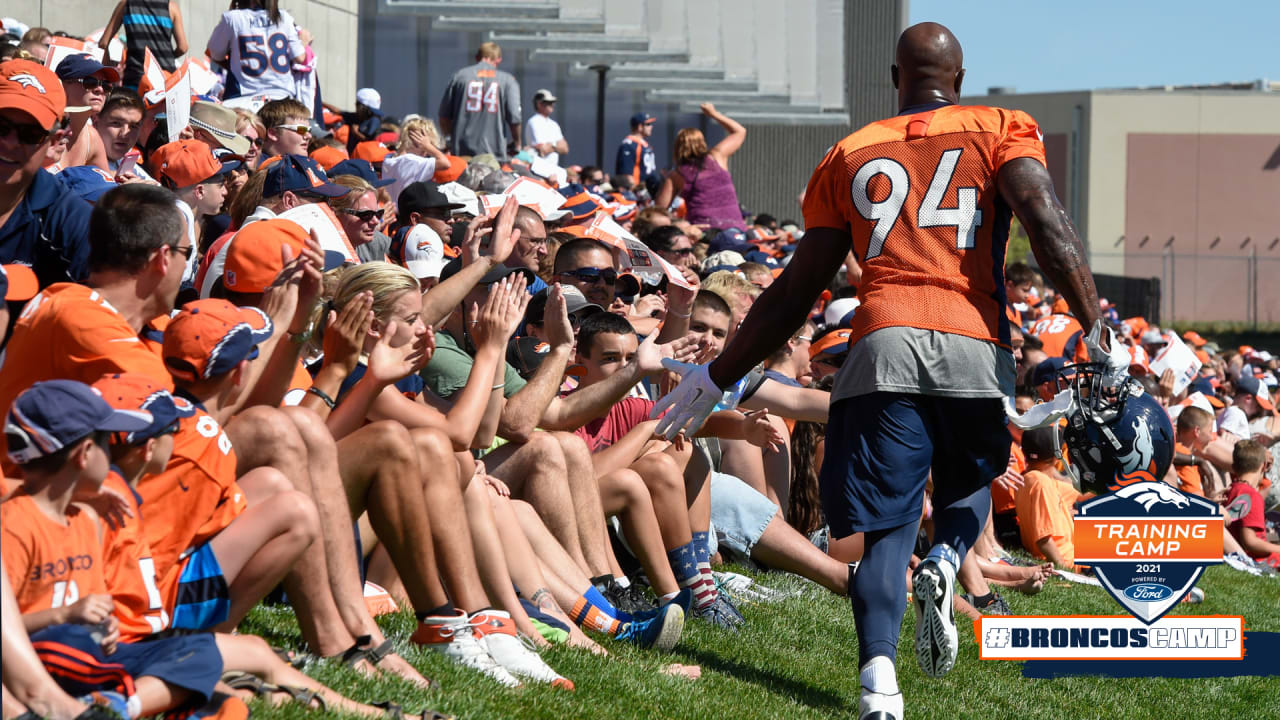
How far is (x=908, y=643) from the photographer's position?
6531 millimetres

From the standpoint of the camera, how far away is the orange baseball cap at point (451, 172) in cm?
1062

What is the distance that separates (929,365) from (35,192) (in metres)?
2.87

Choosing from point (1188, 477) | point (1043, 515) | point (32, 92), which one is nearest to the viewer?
point (32, 92)

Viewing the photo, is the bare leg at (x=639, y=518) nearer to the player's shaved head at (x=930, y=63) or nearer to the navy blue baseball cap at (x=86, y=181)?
the player's shaved head at (x=930, y=63)

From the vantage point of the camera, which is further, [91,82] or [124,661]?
[91,82]

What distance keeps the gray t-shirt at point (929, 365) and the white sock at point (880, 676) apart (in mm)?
804

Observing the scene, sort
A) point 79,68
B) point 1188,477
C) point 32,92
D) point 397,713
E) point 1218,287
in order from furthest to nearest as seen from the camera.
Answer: point 1218,287
point 1188,477
point 79,68
point 32,92
point 397,713

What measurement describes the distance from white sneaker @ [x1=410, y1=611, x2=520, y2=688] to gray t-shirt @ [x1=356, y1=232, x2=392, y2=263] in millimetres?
2982

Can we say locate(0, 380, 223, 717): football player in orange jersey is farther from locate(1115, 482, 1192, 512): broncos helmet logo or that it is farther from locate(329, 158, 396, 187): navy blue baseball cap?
locate(1115, 482, 1192, 512): broncos helmet logo

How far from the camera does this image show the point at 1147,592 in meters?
7.28

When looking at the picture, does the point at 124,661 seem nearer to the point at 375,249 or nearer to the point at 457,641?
the point at 457,641

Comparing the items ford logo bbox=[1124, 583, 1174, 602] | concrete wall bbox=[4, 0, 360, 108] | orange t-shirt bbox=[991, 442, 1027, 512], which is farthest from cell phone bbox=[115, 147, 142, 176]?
concrete wall bbox=[4, 0, 360, 108]

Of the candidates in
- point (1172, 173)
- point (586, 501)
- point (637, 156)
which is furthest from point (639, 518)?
point (1172, 173)

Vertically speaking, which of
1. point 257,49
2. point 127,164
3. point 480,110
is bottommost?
point 127,164
